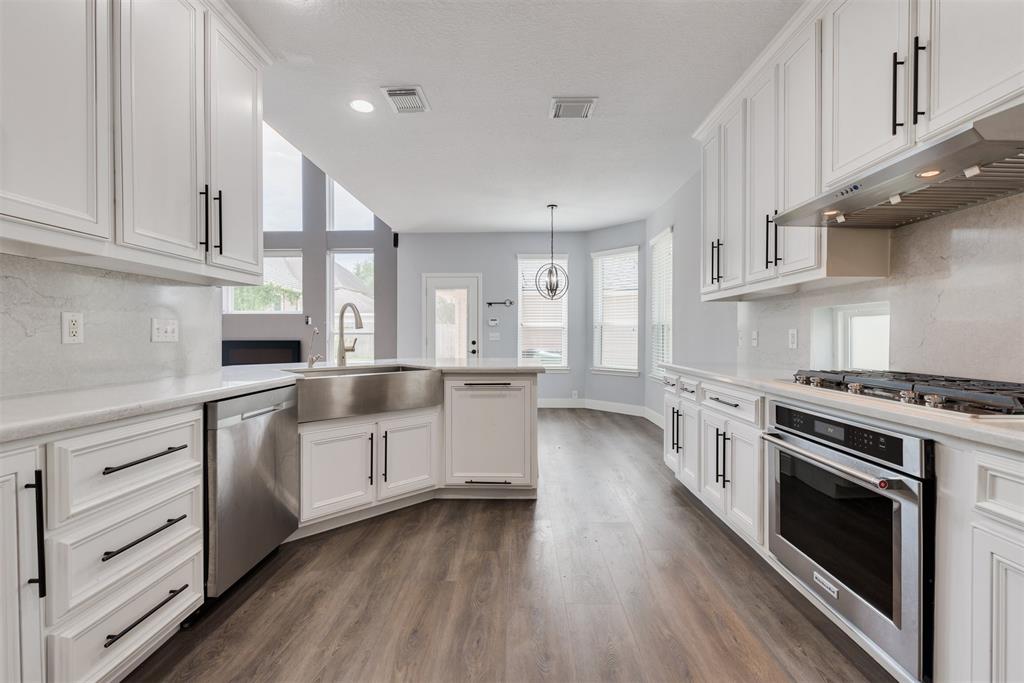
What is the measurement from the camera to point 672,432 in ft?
10.7

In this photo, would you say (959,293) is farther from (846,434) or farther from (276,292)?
(276,292)

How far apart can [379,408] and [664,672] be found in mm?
1874

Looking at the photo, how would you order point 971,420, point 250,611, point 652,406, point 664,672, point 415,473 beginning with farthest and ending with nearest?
point 652,406
point 415,473
point 250,611
point 664,672
point 971,420

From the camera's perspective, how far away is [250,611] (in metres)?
1.82

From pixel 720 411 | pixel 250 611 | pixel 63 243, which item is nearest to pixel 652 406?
pixel 720 411

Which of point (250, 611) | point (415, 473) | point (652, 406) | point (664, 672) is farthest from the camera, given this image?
point (652, 406)

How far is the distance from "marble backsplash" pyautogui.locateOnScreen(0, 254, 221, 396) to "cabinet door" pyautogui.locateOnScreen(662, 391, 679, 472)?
2896mm

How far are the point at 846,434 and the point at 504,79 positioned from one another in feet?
8.12

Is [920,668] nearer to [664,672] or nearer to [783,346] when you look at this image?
[664,672]

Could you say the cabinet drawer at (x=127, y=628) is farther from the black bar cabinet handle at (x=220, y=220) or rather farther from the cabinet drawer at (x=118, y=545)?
the black bar cabinet handle at (x=220, y=220)

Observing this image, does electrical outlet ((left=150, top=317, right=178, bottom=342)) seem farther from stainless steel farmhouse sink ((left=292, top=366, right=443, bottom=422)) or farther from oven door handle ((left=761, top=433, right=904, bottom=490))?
oven door handle ((left=761, top=433, right=904, bottom=490))

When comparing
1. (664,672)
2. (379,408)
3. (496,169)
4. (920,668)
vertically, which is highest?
(496,169)

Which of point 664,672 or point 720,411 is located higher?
point 720,411

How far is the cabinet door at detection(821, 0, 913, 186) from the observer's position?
1592 millimetres
